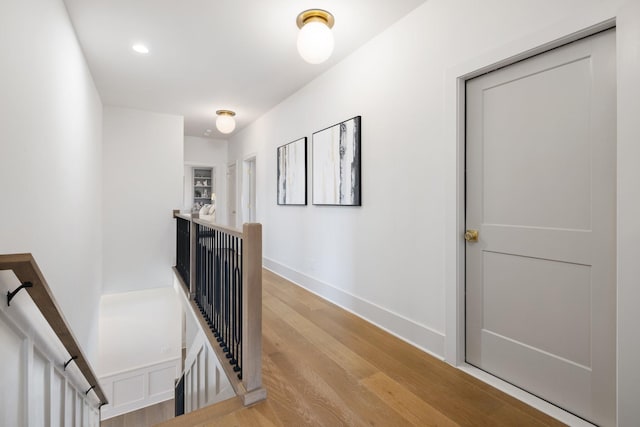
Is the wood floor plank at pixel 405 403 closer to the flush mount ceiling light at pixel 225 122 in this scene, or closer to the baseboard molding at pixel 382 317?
the baseboard molding at pixel 382 317

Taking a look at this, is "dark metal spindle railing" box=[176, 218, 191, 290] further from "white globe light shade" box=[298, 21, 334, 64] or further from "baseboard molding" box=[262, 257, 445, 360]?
"white globe light shade" box=[298, 21, 334, 64]

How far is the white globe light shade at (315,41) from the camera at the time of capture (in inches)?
84.7

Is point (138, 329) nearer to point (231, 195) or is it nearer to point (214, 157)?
point (231, 195)

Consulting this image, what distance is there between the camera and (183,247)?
4234 mm

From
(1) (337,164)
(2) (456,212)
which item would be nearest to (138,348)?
(1) (337,164)

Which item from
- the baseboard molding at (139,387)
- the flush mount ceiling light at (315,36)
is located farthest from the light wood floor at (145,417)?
the flush mount ceiling light at (315,36)

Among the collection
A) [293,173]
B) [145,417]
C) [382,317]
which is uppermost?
[293,173]

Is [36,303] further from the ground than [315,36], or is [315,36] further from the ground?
[315,36]

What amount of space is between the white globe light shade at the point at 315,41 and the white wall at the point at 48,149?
1541 millimetres

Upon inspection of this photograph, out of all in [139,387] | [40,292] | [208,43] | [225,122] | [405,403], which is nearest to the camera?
[40,292]

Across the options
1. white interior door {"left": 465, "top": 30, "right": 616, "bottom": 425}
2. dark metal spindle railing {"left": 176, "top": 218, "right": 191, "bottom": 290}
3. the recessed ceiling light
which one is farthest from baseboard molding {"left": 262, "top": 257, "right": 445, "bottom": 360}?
the recessed ceiling light

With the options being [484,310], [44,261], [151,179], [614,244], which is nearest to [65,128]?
[44,261]

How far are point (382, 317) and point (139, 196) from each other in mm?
4163

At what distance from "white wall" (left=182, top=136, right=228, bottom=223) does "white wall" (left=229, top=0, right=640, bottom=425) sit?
4018 millimetres
